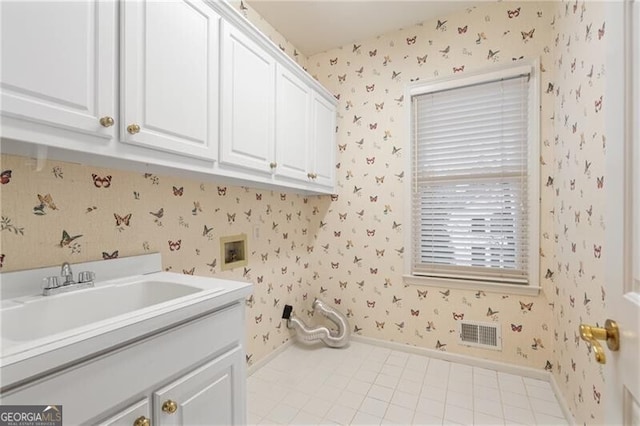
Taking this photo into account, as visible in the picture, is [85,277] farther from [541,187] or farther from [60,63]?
[541,187]

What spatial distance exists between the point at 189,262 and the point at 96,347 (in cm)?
96

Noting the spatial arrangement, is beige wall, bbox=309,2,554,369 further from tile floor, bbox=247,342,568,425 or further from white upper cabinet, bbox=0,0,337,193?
white upper cabinet, bbox=0,0,337,193

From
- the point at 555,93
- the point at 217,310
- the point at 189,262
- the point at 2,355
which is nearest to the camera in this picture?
the point at 2,355

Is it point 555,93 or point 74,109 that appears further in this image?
point 555,93

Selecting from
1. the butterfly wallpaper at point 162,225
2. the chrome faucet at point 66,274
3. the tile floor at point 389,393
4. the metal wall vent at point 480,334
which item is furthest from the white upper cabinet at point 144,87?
the metal wall vent at point 480,334

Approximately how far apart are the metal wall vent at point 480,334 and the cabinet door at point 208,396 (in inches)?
68.2

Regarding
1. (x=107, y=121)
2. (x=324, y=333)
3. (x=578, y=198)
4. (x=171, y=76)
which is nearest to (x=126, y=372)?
(x=107, y=121)

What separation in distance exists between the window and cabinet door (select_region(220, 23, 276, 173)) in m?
1.23

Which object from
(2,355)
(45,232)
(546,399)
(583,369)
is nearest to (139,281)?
(45,232)

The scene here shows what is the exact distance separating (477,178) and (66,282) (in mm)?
2369

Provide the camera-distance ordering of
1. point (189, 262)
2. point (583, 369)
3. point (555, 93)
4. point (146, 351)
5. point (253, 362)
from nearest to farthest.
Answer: point (146, 351) < point (583, 369) < point (189, 262) < point (555, 93) < point (253, 362)

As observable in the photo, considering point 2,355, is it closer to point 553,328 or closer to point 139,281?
point 139,281

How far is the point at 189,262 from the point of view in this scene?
1602mm

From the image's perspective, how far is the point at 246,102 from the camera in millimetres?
1545
